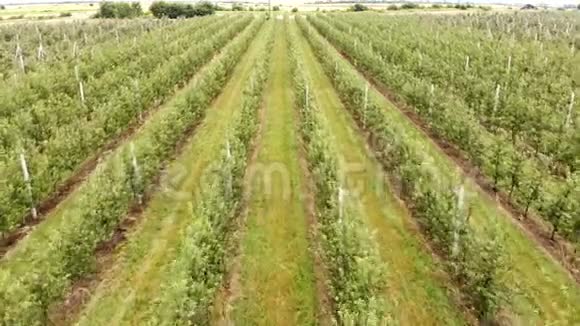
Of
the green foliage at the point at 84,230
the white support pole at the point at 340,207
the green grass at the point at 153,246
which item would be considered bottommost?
the green grass at the point at 153,246

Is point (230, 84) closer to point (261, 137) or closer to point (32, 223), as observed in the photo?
point (261, 137)

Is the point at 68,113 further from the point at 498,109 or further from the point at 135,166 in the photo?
the point at 498,109

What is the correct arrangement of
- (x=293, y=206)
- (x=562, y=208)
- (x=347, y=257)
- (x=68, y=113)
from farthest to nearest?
(x=68, y=113) → (x=293, y=206) → (x=562, y=208) → (x=347, y=257)

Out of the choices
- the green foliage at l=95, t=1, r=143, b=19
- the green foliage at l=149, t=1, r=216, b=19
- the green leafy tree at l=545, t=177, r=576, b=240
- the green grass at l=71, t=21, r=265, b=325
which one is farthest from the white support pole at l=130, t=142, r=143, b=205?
the green foliage at l=149, t=1, r=216, b=19

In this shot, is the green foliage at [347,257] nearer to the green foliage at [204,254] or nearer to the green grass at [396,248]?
the green grass at [396,248]

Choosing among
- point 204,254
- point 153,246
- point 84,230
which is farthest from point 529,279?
point 84,230

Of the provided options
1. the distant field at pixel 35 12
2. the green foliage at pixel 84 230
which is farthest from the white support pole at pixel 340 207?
the distant field at pixel 35 12

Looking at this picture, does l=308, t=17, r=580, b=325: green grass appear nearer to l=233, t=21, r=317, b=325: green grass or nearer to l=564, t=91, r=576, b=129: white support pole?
l=233, t=21, r=317, b=325: green grass
